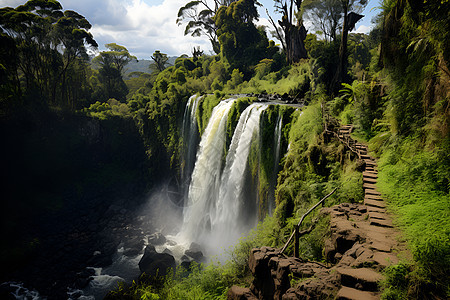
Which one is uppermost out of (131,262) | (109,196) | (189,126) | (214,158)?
(189,126)

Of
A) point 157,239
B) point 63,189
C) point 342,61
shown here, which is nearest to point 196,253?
point 157,239

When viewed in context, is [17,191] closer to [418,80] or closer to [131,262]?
[131,262]

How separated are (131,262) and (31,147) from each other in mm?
17860

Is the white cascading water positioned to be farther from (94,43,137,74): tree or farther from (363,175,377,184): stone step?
(94,43,137,74): tree

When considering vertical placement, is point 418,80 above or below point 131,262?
above

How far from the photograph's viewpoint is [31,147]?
2584 cm

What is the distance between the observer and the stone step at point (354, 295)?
3.08 metres

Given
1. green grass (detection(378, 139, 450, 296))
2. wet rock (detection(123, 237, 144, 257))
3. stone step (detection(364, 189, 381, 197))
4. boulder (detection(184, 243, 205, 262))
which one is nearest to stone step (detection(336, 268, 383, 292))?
green grass (detection(378, 139, 450, 296))

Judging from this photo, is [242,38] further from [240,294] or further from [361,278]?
[361,278]

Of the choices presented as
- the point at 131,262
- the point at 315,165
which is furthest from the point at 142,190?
the point at 315,165

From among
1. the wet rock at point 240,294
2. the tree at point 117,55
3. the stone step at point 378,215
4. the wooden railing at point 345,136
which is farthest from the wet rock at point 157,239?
the tree at point 117,55

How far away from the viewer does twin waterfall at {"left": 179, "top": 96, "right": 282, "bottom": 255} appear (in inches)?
519

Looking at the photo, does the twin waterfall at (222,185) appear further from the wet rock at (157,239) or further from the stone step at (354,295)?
the stone step at (354,295)

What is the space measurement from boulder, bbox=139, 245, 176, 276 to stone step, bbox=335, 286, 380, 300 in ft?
37.0
